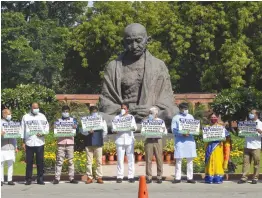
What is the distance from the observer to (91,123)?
697 inches

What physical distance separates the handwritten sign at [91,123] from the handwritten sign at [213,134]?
7.77ft

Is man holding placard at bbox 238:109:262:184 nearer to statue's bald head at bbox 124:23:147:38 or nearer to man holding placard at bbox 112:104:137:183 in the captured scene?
man holding placard at bbox 112:104:137:183

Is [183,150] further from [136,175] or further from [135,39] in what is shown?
[135,39]

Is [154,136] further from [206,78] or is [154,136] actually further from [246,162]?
[206,78]

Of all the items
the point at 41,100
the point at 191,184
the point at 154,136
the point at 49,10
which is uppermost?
the point at 49,10

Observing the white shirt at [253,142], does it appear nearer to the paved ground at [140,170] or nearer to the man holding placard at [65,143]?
the paved ground at [140,170]

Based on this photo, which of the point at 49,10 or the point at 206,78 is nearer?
the point at 206,78

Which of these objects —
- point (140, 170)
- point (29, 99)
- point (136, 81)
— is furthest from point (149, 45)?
point (140, 170)

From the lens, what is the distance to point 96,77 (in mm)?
55031

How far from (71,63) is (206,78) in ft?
37.7

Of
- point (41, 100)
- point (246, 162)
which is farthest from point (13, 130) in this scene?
point (41, 100)

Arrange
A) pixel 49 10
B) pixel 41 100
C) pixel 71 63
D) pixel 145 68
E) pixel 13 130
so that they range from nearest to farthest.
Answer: pixel 13 130
pixel 145 68
pixel 41 100
pixel 71 63
pixel 49 10

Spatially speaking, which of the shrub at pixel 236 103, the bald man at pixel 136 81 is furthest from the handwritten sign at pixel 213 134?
the shrub at pixel 236 103

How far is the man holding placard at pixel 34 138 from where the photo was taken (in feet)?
57.0
